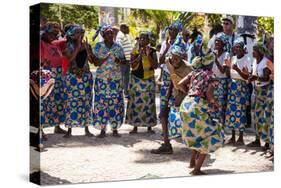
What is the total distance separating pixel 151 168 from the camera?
28.9ft

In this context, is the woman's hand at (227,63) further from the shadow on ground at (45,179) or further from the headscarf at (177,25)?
the shadow on ground at (45,179)

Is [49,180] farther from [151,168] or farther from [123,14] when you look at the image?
[123,14]

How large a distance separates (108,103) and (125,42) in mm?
893

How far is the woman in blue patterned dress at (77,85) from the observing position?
8477 mm

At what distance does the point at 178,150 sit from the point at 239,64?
167cm

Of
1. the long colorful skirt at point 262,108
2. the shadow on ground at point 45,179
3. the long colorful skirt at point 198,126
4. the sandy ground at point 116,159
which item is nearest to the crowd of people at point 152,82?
the long colorful skirt at point 198,126

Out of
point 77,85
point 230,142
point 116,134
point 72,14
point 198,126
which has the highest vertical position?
point 72,14

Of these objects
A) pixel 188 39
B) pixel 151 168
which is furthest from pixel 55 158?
pixel 188 39

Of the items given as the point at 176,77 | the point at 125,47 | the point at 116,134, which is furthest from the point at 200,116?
the point at 125,47

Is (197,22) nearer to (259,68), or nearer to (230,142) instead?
(259,68)

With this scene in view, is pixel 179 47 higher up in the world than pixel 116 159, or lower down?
higher up

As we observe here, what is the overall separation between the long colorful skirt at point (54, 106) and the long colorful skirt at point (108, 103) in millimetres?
498

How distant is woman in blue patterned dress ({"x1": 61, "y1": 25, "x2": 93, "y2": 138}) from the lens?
8.48 metres

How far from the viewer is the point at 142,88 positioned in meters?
9.05
